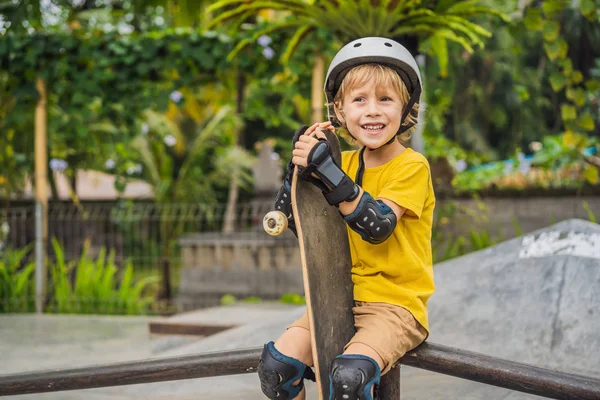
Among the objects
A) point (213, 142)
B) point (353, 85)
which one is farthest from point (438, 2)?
point (213, 142)

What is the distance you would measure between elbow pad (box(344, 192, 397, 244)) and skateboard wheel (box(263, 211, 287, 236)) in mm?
157

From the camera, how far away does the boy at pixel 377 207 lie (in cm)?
167

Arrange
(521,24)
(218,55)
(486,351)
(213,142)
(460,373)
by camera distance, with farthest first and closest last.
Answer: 1. (213,142)
2. (218,55)
3. (521,24)
4. (486,351)
5. (460,373)

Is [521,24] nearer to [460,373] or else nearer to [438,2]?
[438,2]

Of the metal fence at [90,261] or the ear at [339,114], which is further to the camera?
the metal fence at [90,261]

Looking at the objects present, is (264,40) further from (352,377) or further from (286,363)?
(352,377)

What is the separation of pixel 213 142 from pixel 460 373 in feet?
24.8

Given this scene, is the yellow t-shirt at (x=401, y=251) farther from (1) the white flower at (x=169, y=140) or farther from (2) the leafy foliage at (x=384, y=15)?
(1) the white flower at (x=169, y=140)

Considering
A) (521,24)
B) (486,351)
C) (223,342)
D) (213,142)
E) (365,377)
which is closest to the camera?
(365,377)

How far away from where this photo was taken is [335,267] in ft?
5.81

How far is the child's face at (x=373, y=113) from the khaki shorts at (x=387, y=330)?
1.44 feet

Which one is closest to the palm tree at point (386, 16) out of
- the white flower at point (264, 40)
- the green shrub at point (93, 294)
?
the white flower at point (264, 40)

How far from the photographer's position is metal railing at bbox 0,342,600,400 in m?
1.70

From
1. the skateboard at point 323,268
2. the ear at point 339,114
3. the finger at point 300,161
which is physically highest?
the ear at point 339,114
